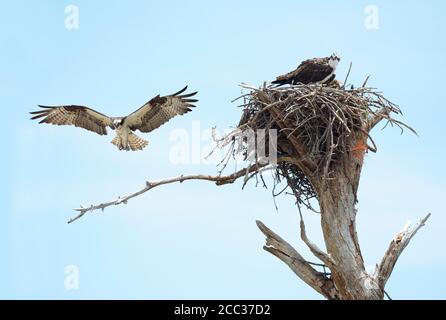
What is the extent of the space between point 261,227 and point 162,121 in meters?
2.92

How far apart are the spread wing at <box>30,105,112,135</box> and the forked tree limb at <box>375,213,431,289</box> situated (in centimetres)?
437

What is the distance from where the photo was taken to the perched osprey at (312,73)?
9.20 meters

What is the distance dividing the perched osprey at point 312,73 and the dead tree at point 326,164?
540mm

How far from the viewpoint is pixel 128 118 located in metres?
10.2

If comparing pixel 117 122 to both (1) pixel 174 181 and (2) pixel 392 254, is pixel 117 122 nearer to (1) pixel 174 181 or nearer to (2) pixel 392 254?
(1) pixel 174 181

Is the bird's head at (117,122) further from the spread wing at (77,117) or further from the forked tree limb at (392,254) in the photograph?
the forked tree limb at (392,254)

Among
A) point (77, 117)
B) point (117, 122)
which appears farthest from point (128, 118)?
point (77, 117)

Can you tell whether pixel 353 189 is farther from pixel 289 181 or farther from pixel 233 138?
pixel 233 138

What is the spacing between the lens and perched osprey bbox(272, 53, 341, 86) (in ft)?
30.2

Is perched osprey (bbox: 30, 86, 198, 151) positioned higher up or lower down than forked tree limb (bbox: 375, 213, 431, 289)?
higher up

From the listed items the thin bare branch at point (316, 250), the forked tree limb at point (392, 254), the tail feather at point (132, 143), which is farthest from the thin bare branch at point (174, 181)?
the tail feather at point (132, 143)

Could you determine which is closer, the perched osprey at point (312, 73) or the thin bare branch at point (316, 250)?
the thin bare branch at point (316, 250)

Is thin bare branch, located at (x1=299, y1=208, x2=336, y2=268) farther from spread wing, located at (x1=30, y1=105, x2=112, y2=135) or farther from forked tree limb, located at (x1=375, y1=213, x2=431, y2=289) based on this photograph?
spread wing, located at (x1=30, y1=105, x2=112, y2=135)

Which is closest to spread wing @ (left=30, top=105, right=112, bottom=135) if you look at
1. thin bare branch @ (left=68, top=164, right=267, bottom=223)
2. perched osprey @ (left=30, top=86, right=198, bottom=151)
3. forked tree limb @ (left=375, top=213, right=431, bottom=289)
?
perched osprey @ (left=30, top=86, right=198, bottom=151)
